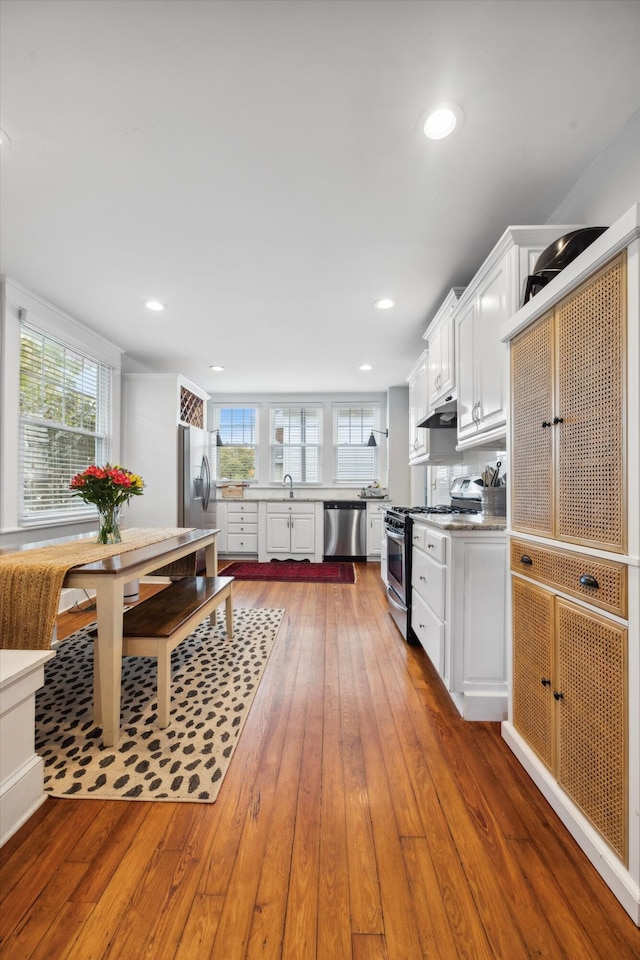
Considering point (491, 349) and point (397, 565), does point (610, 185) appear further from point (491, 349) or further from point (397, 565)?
point (397, 565)

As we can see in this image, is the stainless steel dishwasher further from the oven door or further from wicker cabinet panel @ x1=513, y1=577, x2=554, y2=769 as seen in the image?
wicker cabinet panel @ x1=513, y1=577, x2=554, y2=769

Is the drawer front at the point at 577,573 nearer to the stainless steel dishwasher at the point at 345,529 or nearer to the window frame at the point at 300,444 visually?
the stainless steel dishwasher at the point at 345,529

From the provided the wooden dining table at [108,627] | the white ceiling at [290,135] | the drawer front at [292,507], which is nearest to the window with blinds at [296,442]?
the drawer front at [292,507]

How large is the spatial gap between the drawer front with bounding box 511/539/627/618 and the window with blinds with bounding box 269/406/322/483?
494cm

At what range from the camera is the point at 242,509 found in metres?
5.79

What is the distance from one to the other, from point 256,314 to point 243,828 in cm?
332

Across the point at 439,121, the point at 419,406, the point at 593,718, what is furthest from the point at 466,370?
the point at 593,718

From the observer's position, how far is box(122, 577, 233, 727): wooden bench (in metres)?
1.77

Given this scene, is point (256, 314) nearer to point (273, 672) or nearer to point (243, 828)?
point (273, 672)

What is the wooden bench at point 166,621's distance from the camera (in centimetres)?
177

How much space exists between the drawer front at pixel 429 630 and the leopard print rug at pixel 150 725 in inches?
38.3

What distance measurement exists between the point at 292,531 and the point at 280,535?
181 millimetres

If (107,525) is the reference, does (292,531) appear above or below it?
below

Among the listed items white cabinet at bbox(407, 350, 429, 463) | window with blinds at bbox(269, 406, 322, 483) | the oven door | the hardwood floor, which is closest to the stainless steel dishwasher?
window with blinds at bbox(269, 406, 322, 483)
